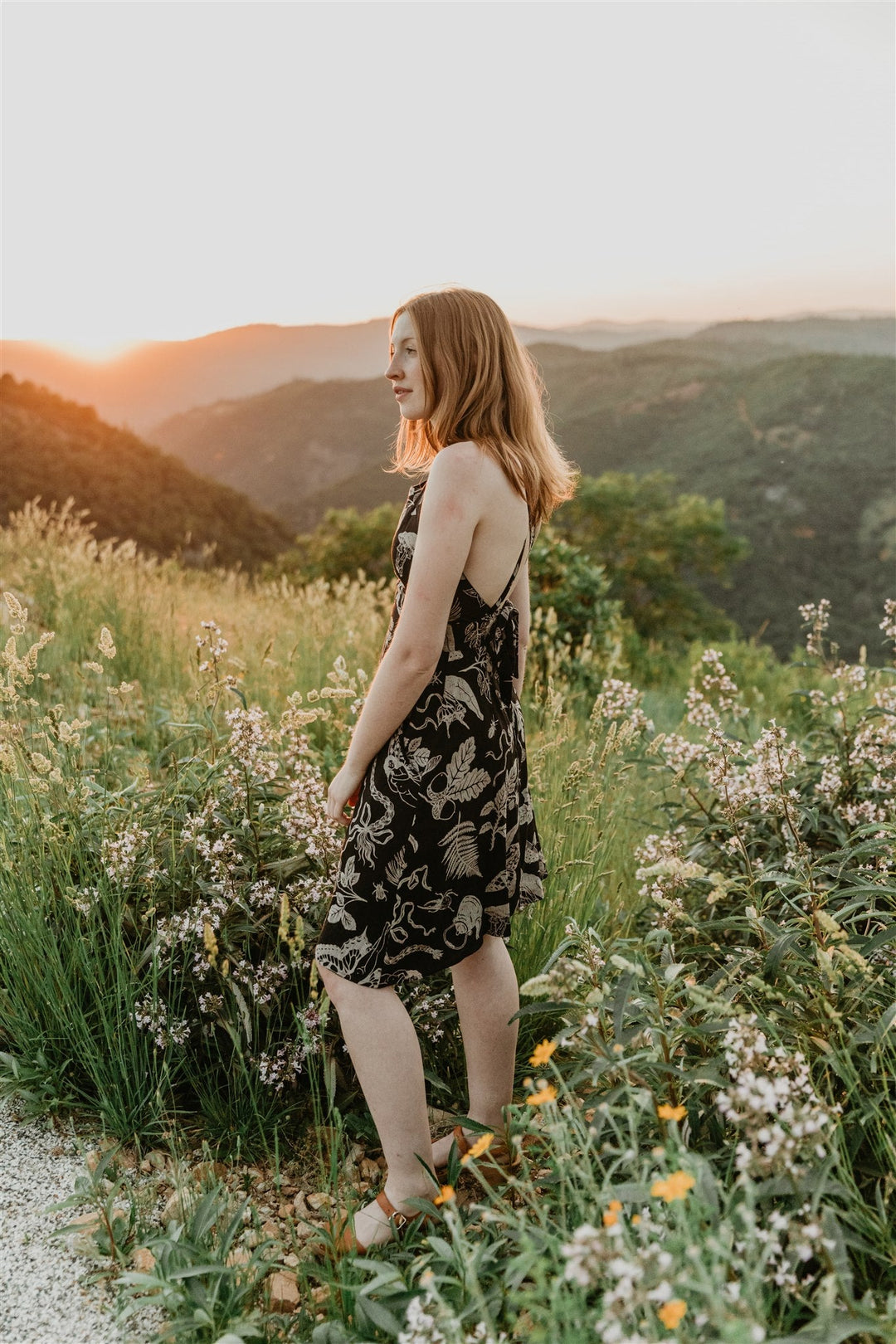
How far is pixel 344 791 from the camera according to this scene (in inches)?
81.7

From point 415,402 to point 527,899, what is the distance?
46.7 inches

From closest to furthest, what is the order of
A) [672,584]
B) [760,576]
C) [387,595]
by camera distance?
[387,595] → [672,584] → [760,576]

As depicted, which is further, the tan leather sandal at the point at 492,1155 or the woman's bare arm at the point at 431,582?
the tan leather sandal at the point at 492,1155

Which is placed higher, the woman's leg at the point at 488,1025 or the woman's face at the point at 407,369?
the woman's face at the point at 407,369

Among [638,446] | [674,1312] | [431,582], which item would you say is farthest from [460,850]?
[638,446]

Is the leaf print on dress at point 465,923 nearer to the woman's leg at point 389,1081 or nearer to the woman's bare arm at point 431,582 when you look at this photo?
the woman's leg at point 389,1081

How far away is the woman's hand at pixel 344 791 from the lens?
2064 millimetres

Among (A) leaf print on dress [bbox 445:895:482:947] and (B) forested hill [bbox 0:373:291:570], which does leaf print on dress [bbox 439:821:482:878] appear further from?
(B) forested hill [bbox 0:373:291:570]

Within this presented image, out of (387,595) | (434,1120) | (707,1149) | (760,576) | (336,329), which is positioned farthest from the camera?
(336,329)

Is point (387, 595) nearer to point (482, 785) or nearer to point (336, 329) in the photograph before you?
point (482, 785)

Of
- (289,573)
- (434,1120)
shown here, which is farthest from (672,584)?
(434,1120)

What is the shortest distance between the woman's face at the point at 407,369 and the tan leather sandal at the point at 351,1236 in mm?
1697

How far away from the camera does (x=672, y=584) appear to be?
15438 millimetres

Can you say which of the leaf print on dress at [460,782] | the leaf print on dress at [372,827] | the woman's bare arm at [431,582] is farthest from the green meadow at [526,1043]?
the woman's bare arm at [431,582]
